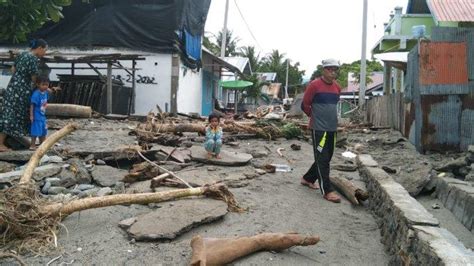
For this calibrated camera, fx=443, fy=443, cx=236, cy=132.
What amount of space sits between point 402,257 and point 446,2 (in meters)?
17.4

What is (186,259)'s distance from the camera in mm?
3248

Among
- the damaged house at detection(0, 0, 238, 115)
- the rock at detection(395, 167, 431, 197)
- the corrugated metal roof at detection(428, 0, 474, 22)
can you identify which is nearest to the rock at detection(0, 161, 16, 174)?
the rock at detection(395, 167, 431, 197)

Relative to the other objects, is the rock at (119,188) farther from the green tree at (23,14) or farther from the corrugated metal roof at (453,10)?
the corrugated metal roof at (453,10)

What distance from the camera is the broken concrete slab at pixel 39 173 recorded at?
4.68m

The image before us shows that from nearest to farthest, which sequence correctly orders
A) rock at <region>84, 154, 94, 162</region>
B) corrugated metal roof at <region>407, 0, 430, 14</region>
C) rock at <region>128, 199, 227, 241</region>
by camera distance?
rock at <region>128, 199, 227, 241</region>, rock at <region>84, 154, 94, 162</region>, corrugated metal roof at <region>407, 0, 430, 14</region>

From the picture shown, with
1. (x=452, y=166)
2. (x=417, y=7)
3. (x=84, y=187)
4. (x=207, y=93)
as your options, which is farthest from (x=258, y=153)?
(x=417, y=7)

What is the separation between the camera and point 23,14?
640cm

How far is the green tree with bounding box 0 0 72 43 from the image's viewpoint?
6.29 meters

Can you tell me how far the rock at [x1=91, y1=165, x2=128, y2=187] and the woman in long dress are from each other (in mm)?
1596

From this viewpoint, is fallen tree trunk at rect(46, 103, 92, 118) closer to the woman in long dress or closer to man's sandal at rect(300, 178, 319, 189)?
the woman in long dress

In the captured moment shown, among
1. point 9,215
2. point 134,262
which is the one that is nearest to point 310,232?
point 134,262

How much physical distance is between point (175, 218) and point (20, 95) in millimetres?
4072

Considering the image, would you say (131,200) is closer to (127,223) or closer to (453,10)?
(127,223)

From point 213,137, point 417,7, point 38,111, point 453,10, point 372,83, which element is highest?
point 417,7
